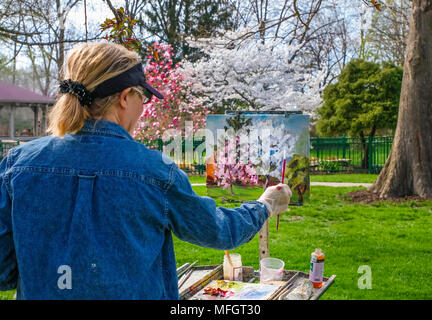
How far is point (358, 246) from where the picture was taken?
5.84 meters

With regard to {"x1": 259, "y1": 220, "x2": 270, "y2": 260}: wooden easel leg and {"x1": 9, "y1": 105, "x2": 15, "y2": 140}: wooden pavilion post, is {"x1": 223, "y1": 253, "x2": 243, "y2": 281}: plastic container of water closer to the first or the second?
{"x1": 259, "y1": 220, "x2": 270, "y2": 260}: wooden easel leg

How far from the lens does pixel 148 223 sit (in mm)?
1271

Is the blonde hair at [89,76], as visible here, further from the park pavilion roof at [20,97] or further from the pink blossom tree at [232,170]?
the park pavilion roof at [20,97]

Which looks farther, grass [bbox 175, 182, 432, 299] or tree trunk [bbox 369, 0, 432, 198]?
tree trunk [bbox 369, 0, 432, 198]

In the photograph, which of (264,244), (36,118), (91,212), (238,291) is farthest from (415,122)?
(36,118)

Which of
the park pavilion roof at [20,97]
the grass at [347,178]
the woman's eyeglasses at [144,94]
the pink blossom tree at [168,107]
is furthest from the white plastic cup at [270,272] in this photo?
the park pavilion roof at [20,97]

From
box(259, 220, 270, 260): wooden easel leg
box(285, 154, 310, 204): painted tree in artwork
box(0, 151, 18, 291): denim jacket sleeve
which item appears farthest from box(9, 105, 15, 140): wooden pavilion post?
box(0, 151, 18, 291): denim jacket sleeve

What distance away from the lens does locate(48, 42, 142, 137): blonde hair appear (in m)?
1.32

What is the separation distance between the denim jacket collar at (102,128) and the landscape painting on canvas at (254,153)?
2.75 metres

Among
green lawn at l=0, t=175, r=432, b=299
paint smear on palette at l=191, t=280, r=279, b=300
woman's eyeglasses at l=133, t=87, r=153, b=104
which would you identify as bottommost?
green lawn at l=0, t=175, r=432, b=299

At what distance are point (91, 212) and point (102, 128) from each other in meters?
0.27
